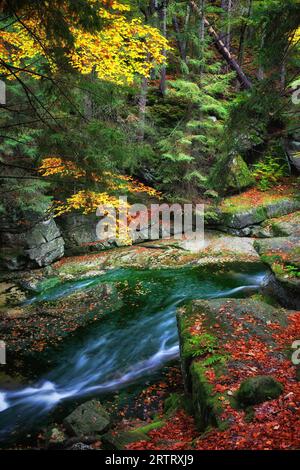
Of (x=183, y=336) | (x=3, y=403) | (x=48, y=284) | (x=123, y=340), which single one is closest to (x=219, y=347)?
(x=183, y=336)

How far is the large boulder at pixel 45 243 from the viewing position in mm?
14742

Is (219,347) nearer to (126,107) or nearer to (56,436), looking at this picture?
(56,436)

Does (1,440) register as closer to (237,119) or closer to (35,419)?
(35,419)

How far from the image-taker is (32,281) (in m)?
13.7

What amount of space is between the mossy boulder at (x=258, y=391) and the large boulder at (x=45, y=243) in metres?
11.4

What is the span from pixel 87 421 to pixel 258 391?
307cm

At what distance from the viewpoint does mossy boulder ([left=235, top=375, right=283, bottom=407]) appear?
495 centimetres

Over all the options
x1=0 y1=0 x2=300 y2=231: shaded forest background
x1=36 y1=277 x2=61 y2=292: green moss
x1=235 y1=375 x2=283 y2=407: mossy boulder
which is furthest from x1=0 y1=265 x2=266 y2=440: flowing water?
x1=0 y1=0 x2=300 y2=231: shaded forest background

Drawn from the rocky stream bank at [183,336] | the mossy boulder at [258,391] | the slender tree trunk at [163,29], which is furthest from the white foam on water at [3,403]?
the slender tree trunk at [163,29]

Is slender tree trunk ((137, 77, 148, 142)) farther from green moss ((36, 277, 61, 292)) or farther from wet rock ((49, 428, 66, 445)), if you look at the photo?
wet rock ((49, 428, 66, 445))

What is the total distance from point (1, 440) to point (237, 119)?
7.69 metres

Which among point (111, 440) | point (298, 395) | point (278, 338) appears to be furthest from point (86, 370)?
point (298, 395)

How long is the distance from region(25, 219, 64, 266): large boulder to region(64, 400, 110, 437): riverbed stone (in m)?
9.27

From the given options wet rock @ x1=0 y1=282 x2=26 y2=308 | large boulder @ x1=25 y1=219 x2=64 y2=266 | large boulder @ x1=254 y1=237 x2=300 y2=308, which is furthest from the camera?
large boulder @ x1=25 y1=219 x2=64 y2=266
